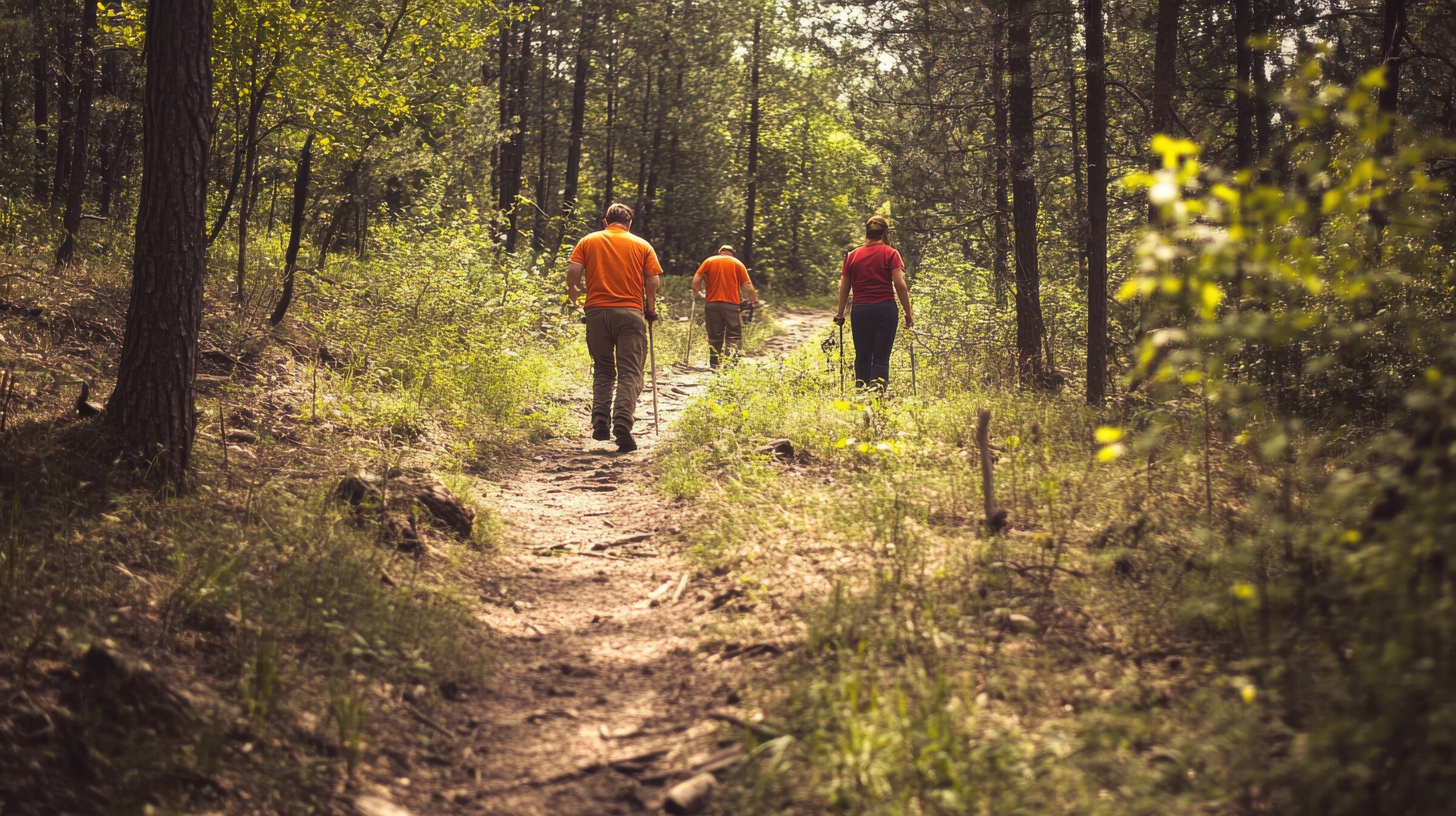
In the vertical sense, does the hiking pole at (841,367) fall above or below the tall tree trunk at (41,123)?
below

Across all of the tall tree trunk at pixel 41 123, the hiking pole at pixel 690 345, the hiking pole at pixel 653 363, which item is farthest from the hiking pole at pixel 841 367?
the tall tree trunk at pixel 41 123

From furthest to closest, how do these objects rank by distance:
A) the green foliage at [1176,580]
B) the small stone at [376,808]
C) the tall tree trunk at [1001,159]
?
the tall tree trunk at [1001,159] < the small stone at [376,808] < the green foliage at [1176,580]

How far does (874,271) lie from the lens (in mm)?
9969

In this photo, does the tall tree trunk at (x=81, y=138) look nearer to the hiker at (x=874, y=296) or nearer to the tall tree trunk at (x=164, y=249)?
the tall tree trunk at (x=164, y=249)

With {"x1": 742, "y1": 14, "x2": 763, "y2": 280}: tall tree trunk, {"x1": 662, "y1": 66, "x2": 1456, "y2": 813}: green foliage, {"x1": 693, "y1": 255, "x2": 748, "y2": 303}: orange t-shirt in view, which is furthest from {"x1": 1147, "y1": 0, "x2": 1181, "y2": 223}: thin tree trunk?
{"x1": 742, "y1": 14, "x2": 763, "y2": 280}: tall tree trunk

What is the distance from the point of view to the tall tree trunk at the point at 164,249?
5.43 m

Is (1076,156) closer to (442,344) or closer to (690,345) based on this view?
(690,345)

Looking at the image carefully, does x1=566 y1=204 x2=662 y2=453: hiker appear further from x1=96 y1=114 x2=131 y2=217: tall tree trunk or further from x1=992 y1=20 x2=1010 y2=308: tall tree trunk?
x1=96 y1=114 x2=131 y2=217: tall tree trunk

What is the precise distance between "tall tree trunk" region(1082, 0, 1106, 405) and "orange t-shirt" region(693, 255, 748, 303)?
6.27m

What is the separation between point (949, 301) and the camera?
16.8 m

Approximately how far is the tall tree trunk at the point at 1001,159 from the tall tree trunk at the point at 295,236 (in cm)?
865

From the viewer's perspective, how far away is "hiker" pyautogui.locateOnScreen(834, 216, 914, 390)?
9.88 metres

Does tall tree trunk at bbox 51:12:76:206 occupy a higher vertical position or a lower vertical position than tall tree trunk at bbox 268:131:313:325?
higher

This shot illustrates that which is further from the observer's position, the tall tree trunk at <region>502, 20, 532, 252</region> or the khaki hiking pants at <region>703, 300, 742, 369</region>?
the tall tree trunk at <region>502, 20, 532, 252</region>
